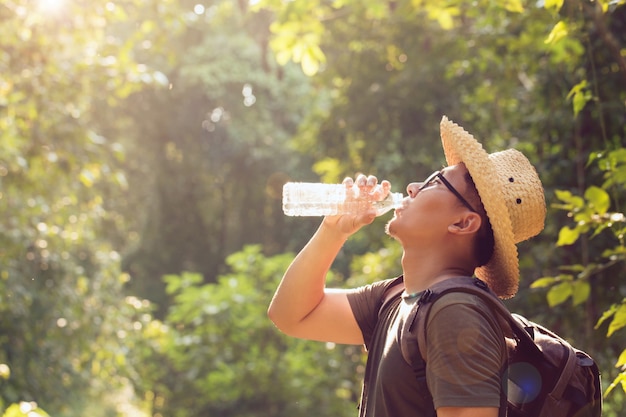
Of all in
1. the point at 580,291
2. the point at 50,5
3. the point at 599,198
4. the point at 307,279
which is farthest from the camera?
the point at 50,5

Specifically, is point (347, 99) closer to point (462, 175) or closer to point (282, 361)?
point (282, 361)

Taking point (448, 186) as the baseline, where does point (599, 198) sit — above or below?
below

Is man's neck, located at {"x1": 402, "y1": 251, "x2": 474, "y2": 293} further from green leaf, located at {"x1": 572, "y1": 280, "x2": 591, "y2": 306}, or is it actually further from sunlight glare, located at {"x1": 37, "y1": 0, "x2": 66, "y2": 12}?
sunlight glare, located at {"x1": 37, "y1": 0, "x2": 66, "y2": 12}

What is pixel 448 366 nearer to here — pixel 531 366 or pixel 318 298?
pixel 531 366

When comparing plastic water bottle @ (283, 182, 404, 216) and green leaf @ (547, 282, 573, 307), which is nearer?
plastic water bottle @ (283, 182, 404, 216)

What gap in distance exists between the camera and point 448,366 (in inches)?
66.9

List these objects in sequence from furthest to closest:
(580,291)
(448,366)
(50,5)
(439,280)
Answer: (50,5)
(580,291)
(439,280)
(448,366)

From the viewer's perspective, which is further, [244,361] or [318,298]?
[244,361]

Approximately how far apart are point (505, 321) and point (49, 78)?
245 inches

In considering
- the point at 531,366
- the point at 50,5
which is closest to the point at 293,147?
the point at 50,5

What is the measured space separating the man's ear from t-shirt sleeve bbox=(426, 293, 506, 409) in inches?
11.7

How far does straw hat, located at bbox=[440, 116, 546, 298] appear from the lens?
6.63 ft

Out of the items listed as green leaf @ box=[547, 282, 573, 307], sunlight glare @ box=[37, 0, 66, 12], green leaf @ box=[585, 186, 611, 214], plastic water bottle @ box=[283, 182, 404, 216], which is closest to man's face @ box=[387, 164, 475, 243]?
plastic water bottle @ box=[283, 182, 404, 216]

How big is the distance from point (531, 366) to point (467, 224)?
368 mm
